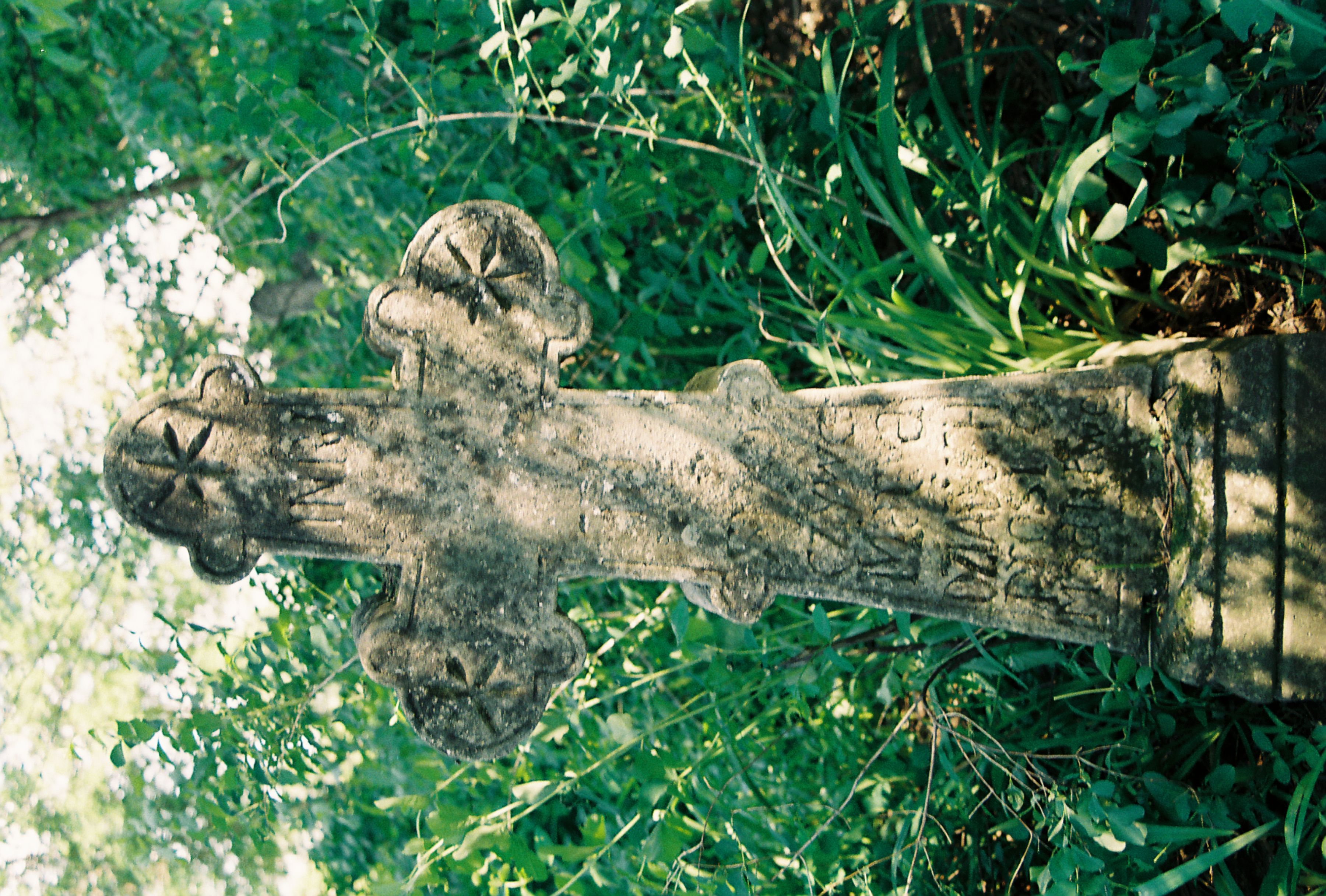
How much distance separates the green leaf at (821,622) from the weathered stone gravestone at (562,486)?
1.55 feet

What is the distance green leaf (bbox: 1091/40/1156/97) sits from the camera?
6.23ft

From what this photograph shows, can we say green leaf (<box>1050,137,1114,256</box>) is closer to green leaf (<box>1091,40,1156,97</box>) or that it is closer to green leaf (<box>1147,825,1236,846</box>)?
green leaf (<box>1091,40,1156,97</box>)

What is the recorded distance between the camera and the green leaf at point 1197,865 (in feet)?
6.41

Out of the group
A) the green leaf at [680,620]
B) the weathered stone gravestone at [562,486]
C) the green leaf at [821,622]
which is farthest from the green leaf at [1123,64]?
the green leaf at [680,620]

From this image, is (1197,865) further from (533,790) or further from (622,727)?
(533,790)

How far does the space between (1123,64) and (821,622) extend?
160 centimetres

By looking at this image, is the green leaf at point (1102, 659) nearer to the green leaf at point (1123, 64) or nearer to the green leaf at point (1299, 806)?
the green leaf at point (1299, 806)

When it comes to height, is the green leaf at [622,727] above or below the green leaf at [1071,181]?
below

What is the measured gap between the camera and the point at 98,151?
502 centimetres

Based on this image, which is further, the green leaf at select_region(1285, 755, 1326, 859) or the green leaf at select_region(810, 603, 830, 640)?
the green leaf at select_region(810, 603, 830, 640)

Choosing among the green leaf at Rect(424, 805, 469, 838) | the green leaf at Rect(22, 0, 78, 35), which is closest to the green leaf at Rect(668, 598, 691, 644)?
the green leaf at Rect(424, 805, 469, 838)

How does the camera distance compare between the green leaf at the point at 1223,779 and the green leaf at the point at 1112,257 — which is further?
the green leaf at the point at 1112,257

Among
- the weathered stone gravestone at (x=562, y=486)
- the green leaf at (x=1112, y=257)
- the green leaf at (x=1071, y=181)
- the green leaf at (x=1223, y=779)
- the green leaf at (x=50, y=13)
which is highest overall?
the green leaf at (x=50, y=13)

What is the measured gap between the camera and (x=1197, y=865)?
77.1 inches
